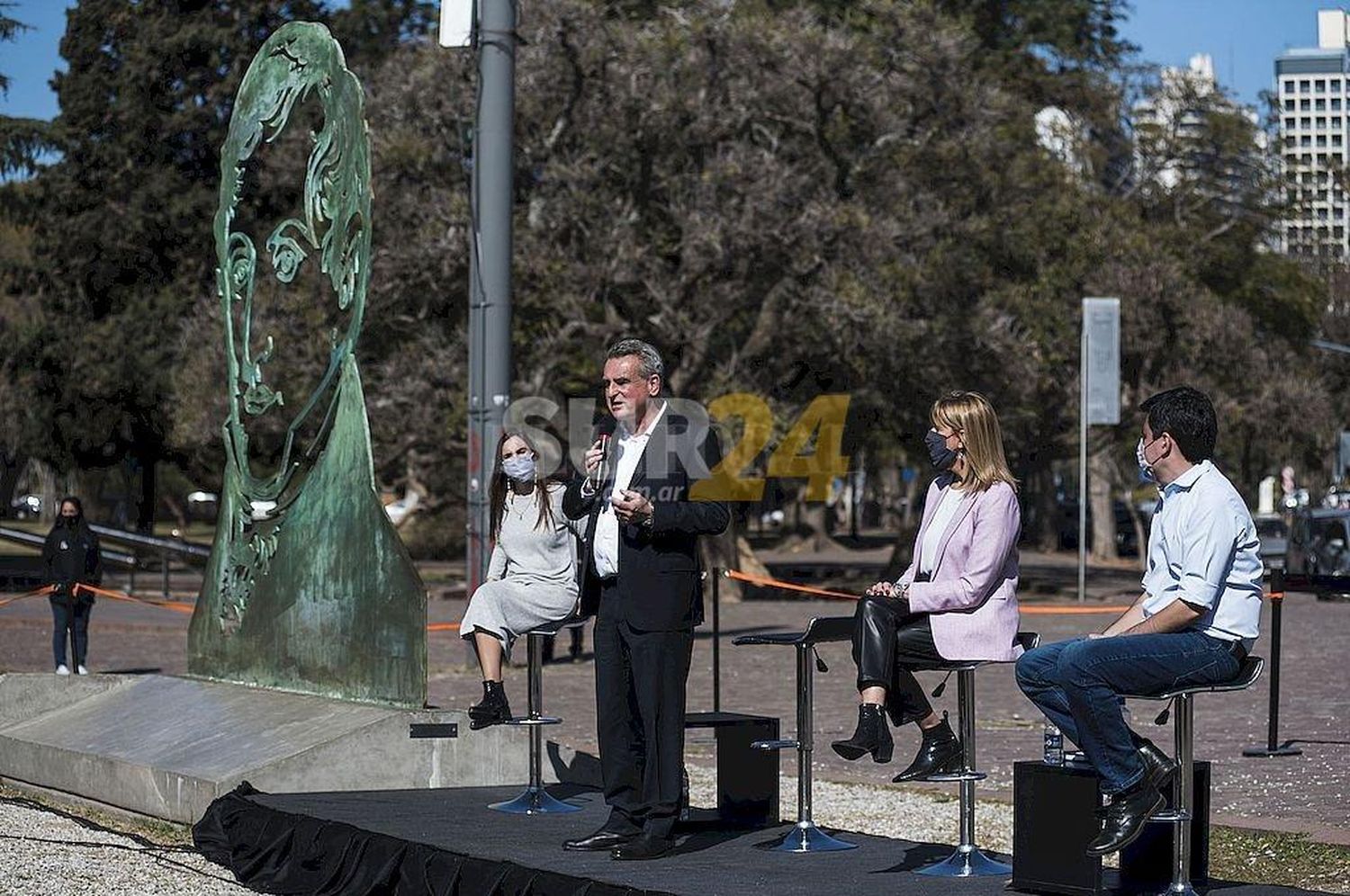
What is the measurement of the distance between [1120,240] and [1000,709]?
69.3ft

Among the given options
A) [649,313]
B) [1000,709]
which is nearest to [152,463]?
[649,313]

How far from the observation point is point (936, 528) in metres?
7.73

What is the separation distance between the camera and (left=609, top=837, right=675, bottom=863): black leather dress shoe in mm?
7922

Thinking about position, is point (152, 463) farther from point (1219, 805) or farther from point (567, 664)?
point (1219, 805)

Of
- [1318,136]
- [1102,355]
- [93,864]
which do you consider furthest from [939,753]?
[1318,136]

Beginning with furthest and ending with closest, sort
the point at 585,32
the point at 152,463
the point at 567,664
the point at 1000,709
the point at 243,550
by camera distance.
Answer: the point at 152,463, the point at 585,32, the point at 567,664, the point at 1000,709, the point at 243,550

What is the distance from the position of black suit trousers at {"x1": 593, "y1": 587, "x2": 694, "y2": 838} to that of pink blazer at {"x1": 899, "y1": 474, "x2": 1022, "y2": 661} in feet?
3.22

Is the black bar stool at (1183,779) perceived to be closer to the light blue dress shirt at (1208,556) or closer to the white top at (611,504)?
the light blue dress shirt at (1208,556)

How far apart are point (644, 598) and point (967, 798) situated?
4.61 feet

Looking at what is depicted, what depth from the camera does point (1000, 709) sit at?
1595 centimetres

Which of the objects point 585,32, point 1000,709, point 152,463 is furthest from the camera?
point 152,463

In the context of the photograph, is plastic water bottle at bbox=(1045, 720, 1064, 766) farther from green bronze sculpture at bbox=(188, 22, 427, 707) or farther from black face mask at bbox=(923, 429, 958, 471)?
green bronze sculpture at bbox=(188, 22, 427, 707)

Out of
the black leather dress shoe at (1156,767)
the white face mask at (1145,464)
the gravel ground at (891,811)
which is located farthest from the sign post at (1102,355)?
the black leather dress shoe at (1156,767)

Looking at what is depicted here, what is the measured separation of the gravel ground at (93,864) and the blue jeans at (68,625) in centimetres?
810
